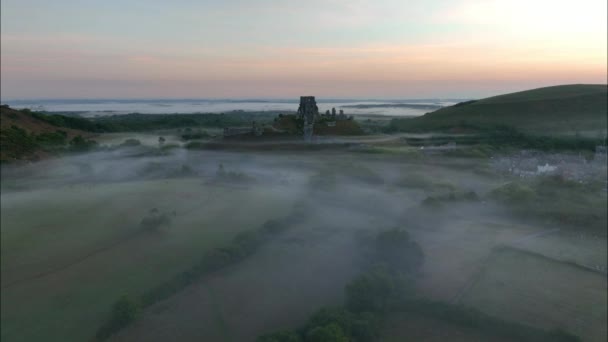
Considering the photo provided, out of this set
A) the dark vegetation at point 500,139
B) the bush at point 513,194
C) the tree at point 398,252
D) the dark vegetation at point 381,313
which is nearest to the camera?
the dark vegetation at point 381,313

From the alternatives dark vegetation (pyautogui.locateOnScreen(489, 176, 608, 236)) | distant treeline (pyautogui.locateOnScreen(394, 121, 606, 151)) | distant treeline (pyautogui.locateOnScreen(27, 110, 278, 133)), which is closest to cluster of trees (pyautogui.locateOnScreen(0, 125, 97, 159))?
distant treeline (pyautogui.locateOnScreen(27, 110, 278, 133))

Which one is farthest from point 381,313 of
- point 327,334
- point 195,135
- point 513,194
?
point 513,194

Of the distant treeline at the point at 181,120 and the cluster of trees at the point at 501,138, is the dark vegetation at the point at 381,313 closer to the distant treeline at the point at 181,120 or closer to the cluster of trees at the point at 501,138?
the distant treeline at the point at 181,120

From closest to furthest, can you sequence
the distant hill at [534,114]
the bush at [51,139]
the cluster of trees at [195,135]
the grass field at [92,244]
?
the grass field at [92,244] < the cluster of trees at [195,135] < the bush at [51,139] < the distant hill at [534,114]

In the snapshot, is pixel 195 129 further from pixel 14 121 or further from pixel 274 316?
pixel 14 121

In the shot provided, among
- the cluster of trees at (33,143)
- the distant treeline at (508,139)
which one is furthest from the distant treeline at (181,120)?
the distant treeline at (508,139)

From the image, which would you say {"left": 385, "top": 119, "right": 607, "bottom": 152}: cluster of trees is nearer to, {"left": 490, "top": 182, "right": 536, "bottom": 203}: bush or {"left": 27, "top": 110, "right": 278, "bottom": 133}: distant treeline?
Result: {"left": 490, "top": 182, "right": 536, "bottom": 203}: bush

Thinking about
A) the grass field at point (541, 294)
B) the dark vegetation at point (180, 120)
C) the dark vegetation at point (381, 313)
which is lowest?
the grass field at point (541, 294)

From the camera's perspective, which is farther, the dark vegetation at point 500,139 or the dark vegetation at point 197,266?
the dark vegetation at point 500,139
